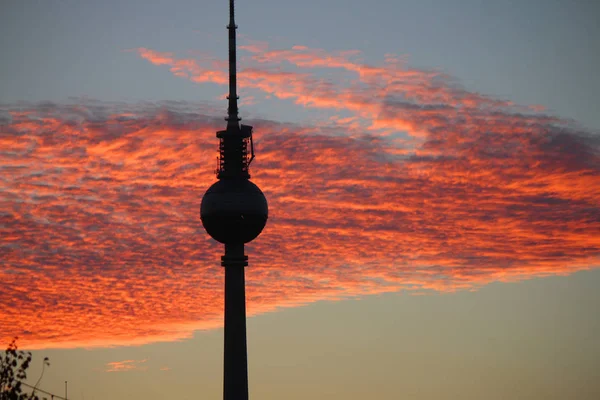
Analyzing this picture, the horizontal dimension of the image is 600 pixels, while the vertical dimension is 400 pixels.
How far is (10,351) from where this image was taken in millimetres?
46469

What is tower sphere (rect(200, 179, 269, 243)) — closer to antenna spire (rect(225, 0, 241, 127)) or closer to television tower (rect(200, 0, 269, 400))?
television tower (rect(200, 0, 269, 400))

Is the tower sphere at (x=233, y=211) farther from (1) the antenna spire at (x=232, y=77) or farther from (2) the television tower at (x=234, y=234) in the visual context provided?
(1) the antenna spire at (x=232, y=77)

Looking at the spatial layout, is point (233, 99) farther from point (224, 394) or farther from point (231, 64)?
point (224, 394)

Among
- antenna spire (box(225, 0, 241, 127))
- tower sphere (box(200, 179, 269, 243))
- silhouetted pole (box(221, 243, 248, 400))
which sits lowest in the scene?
silhouetted pole (box(221, 243, 248, 400))

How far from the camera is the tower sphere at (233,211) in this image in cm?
12600

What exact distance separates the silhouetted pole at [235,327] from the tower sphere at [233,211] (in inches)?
76.4

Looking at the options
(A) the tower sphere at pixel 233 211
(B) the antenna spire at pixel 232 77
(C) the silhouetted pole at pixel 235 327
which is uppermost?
(B) the antenna spire at pixel 232 77

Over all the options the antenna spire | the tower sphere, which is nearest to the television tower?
the tower sphere

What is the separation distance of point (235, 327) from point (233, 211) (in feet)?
46.3

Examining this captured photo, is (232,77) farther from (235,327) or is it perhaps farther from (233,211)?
(235,327)

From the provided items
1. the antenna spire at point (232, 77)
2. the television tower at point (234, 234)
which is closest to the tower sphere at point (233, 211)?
the television tower at point (234, 234)

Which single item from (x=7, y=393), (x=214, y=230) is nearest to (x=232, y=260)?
(x=214, y=230)

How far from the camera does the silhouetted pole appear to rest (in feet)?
407

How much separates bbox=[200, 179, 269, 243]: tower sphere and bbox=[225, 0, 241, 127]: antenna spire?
32.2ft
